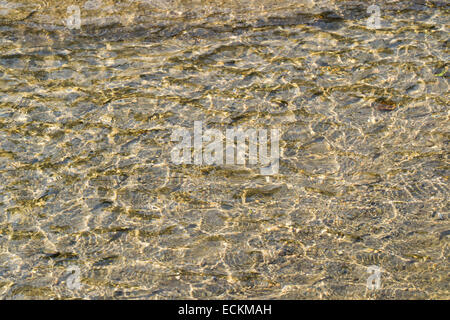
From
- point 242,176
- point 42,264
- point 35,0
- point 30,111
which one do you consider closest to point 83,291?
point 42,264

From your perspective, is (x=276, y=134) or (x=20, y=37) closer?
(x=276, y=134)

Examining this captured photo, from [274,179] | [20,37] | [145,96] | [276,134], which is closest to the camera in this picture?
[274,179]

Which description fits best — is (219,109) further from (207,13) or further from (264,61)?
(207,13)

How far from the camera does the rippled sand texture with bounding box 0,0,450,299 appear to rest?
368 centimetres

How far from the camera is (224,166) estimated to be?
4.45 metres

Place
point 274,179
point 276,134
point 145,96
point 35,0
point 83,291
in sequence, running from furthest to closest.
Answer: point 35,0 < point 145,96 < point 276,134 < point 274,179 < point 83,291

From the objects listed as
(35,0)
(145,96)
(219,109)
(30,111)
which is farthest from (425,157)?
(35,0)

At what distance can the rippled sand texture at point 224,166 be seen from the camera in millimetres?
3682

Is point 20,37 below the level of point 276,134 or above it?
above

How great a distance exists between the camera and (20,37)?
585 centimetres

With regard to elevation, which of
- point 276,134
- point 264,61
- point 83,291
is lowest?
point 83,291

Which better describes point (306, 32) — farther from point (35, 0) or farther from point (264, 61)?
point (35, 0)

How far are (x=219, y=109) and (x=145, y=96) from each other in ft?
2.52

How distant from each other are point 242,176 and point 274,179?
0.27 metres
